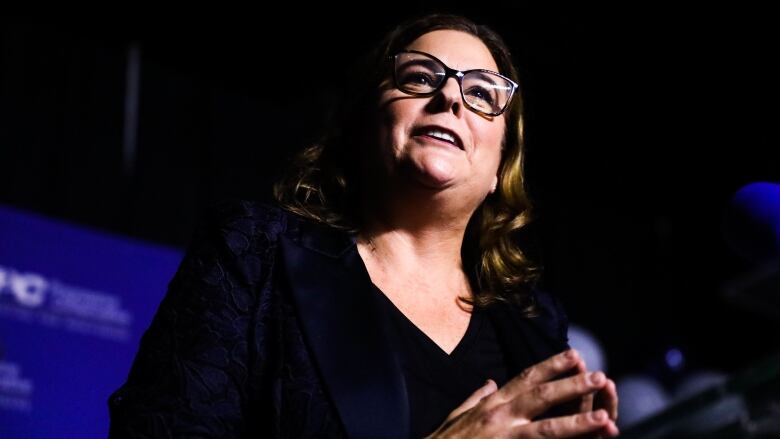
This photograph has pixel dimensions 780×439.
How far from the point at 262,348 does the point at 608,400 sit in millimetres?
475

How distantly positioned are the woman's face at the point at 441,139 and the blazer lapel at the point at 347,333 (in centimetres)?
17

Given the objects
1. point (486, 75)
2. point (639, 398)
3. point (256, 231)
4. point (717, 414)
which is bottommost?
point (717, 414)

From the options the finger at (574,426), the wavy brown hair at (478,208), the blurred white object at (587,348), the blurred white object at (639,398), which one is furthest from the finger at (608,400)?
the blurred white object at (639,398)

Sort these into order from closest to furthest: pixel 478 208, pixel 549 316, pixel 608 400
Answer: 1. pixel 608 400
2. pixel 549 316
3. pixel 478 208

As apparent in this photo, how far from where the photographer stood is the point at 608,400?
1.24 m

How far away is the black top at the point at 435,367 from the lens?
139 cm

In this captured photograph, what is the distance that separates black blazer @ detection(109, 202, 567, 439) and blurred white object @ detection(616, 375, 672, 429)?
3.29 metres

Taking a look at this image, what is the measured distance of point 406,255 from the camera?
1626mm

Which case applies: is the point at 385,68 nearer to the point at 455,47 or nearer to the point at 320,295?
the point at 455,47

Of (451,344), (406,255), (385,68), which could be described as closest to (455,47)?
Answer: (385,68)

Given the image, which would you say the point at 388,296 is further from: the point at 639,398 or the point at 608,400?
the point at 639,398

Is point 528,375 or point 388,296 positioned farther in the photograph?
point 388,296

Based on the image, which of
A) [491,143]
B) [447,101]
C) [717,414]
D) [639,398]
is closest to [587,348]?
[639,398]

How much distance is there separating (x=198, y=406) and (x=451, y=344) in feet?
1.38
